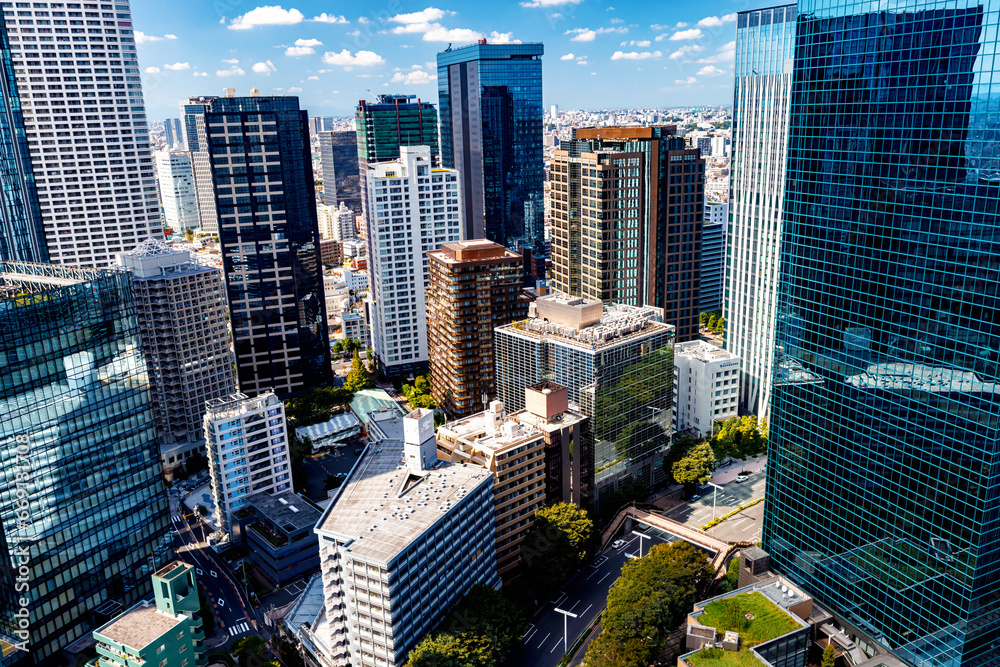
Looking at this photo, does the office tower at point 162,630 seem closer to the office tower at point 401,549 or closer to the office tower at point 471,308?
the office tower at point 401,549

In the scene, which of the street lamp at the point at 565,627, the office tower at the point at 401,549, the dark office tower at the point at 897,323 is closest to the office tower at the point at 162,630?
the office tower at the point at 401,549

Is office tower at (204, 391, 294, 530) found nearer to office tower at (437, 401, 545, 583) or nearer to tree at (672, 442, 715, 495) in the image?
office tower at (437, 401, 545, 583)

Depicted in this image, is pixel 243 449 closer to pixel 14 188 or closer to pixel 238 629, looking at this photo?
pixel 238 629

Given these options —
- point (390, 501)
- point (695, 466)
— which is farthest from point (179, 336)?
point (695, 466)

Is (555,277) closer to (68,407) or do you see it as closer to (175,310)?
(175,310)

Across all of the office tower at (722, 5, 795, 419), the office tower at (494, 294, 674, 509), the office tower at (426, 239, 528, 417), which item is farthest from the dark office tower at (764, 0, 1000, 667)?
the office tower at (426, 239, 528, 417)

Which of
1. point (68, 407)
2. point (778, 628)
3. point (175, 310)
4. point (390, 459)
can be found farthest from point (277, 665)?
point (175, 310)
